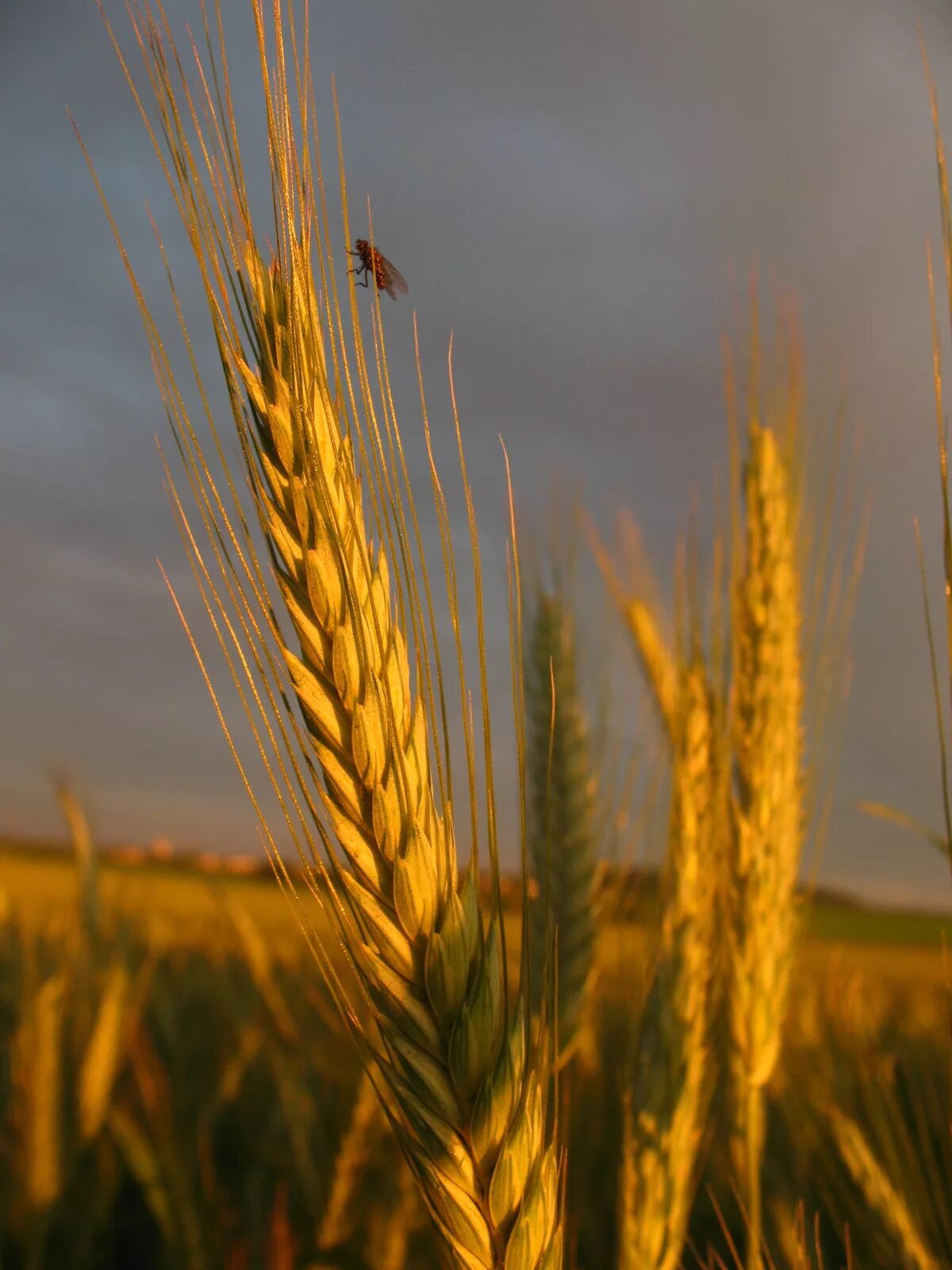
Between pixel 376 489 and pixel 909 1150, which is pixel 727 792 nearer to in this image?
pixel 909 1150

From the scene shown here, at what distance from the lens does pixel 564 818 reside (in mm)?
2004

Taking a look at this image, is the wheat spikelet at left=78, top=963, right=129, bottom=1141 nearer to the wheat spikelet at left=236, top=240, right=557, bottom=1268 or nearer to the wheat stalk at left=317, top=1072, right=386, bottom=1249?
the wheat stalk at left=317, top=1072, right=386, bottom=1249

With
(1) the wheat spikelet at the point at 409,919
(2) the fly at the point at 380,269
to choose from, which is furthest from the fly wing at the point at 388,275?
(1) the wheat spikelet at the point at 409,919

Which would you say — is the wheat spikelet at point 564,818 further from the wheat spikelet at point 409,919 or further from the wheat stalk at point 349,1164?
the wheat spikelet at point 409,919

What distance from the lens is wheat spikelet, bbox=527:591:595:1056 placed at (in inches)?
70.2

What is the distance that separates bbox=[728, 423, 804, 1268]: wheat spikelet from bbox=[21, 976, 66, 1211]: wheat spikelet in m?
1.26

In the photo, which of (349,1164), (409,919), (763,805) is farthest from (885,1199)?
(409,919)

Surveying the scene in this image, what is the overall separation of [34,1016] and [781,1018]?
56.8 inches

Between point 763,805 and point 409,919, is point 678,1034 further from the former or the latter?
point 409,919

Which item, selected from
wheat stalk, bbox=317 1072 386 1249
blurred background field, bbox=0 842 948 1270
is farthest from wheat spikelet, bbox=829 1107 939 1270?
wheat stalk, bbox=317 1072 386 1249

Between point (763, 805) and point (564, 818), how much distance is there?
409mm

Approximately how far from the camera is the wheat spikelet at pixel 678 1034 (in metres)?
1.40

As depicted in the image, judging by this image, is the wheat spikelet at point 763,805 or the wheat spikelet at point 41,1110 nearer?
the wheat spikelet at point 763,805

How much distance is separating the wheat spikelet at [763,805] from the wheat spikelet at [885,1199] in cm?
18
